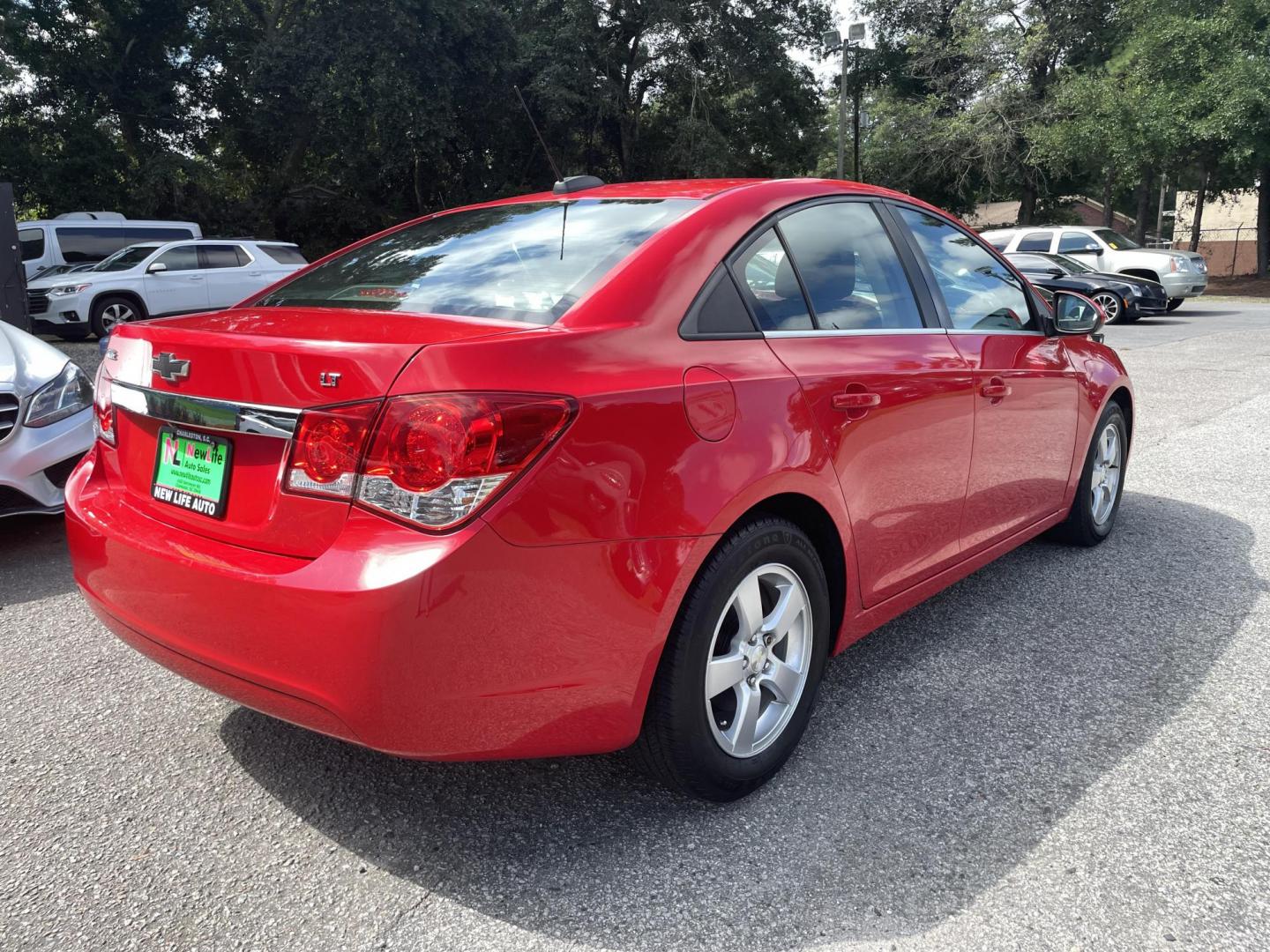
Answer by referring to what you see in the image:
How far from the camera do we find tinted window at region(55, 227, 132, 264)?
1744 cm

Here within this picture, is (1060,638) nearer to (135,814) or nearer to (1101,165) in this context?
(135,814)

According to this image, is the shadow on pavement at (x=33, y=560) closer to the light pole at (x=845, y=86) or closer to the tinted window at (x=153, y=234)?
the tinted window at (x=153, y=234)

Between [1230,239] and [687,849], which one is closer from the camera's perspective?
[687,849]

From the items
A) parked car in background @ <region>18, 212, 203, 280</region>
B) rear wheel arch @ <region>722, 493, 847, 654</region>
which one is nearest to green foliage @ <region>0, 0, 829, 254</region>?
parked car in background @ <region>18, 212, 203, 280</region>

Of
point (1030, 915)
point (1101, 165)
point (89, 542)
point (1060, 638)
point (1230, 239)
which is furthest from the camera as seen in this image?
point (1230, 239)

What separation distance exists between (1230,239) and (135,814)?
50192mm

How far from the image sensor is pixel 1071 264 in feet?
60.3

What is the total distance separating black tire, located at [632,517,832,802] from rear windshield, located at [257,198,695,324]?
721mm

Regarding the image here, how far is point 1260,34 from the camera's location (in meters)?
24.3

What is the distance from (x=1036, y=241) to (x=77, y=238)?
17887 millimetres

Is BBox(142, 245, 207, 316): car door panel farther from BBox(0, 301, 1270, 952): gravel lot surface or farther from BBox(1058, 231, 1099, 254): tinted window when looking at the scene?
BBox(1058, 231, 1099, 254): tinted window

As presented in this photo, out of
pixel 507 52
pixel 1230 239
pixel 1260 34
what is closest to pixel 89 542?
pixel 507 52

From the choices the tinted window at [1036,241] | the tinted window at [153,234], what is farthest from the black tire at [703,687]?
the tinted window at [1036,241]

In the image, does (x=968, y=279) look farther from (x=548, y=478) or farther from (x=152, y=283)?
(x=152, y=283)
